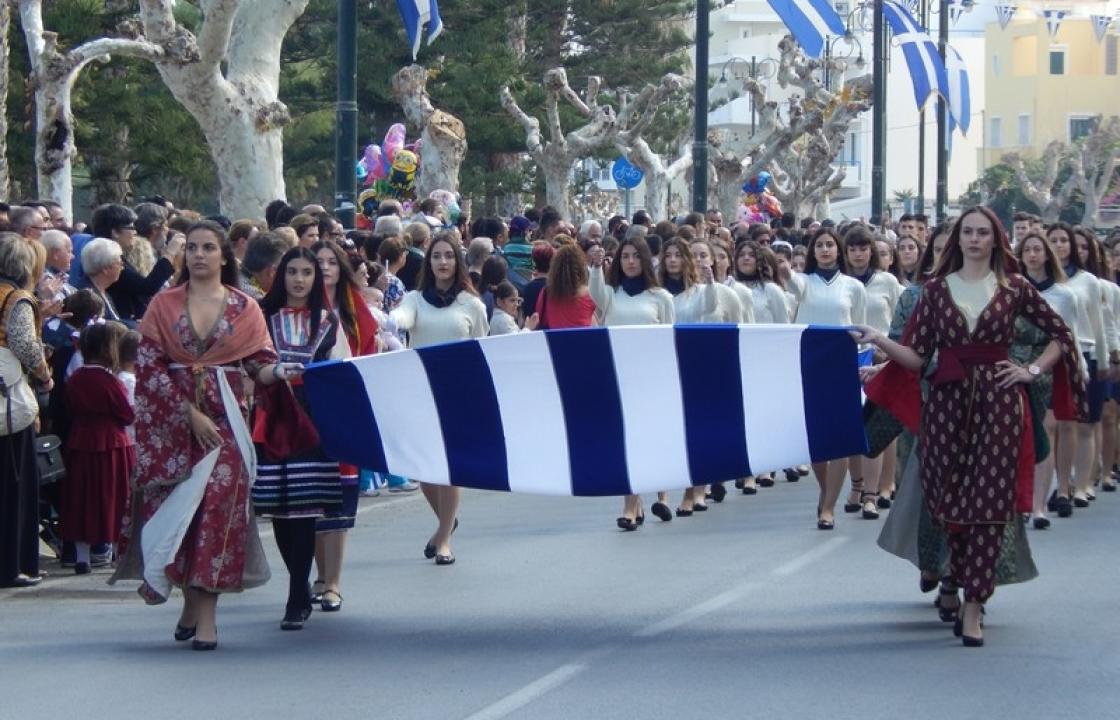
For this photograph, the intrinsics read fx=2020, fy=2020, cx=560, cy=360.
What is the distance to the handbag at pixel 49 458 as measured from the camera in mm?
10578

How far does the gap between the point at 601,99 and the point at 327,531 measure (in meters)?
39.0

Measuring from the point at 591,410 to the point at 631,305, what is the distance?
3.52 meters

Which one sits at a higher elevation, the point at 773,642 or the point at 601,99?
the point at 601,99

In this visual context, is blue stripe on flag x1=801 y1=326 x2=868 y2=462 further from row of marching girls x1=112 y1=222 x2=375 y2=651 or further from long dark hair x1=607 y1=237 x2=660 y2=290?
long dark hair x1=607 y1=237 x2=660 y2=290

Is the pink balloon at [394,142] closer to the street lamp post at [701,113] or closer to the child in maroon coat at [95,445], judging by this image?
the street lamp post at [701,113]

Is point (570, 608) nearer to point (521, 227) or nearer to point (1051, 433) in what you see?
point (1051, 433)

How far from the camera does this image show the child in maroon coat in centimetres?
1091

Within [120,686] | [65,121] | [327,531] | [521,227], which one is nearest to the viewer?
[120,686]

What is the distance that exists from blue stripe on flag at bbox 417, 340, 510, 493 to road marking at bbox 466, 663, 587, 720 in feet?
4.28

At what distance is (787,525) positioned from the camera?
12.8m

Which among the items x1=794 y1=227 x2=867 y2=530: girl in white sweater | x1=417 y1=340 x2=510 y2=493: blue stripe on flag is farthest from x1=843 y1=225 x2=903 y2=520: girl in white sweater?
x1=417 y1=340 x2=510 y2=493: blue stripe on flag

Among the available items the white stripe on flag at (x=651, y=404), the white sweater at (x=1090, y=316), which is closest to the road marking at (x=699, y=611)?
the white stripe on flag at (x=651, y=404)

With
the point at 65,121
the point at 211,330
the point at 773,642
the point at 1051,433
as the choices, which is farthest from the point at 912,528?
the point at 65,121

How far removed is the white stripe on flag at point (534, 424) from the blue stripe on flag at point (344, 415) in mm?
591
